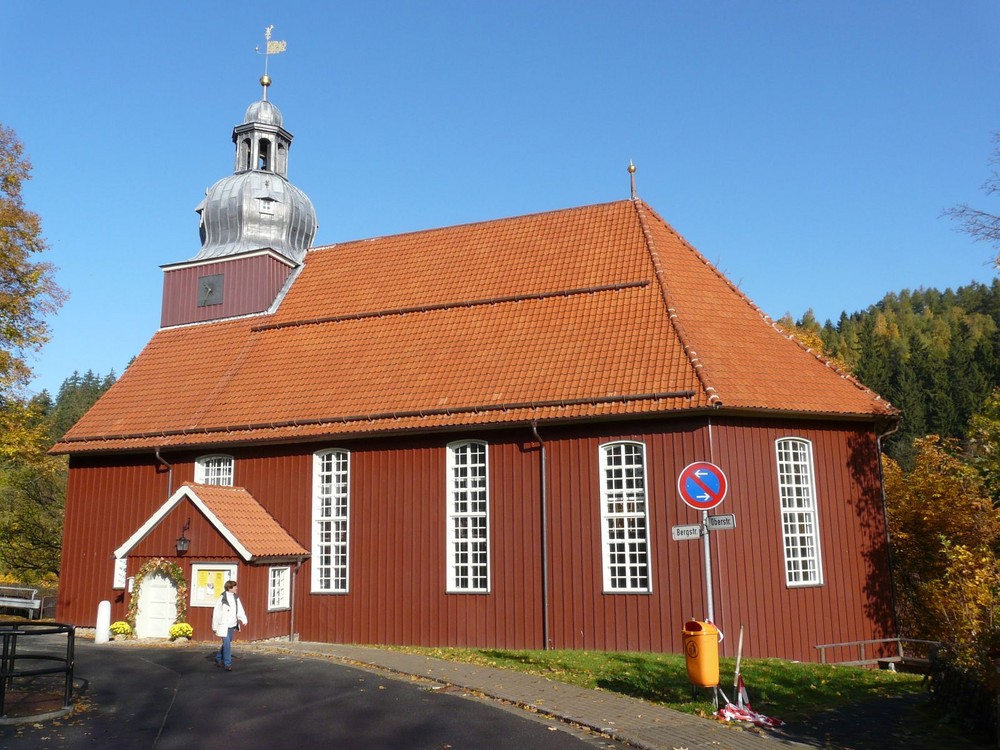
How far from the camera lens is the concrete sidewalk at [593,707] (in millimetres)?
9141

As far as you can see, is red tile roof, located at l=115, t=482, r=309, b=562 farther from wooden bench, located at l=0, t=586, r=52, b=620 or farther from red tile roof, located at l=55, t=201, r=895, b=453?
wooden bench, located at l=0, t=586, r=52, b=620

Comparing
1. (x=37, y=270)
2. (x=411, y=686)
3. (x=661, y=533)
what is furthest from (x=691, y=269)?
(x=37, y=270)

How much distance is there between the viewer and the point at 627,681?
496 inches

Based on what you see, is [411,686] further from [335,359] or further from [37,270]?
[37,270]

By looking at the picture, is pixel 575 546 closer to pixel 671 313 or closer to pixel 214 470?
pixel 671 313

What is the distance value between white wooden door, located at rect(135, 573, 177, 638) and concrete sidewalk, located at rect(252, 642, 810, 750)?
5.47 m

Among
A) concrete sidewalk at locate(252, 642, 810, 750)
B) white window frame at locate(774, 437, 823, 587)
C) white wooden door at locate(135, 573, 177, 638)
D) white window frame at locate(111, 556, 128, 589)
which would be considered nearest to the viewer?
concrete sidewalk at locate(252, 642, 810, 750)

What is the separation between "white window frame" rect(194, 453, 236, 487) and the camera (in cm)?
2111

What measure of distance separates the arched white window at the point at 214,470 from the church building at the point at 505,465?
0.16 ft

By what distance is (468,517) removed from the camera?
18.5 metres

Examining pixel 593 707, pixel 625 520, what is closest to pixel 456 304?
pixel 625 520

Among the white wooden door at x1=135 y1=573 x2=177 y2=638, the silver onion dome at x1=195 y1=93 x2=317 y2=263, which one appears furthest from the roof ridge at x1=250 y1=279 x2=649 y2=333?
the white wooden door at x1=135 y1=573 x2=177 y2=638

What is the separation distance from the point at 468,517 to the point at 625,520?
3371 millimetres

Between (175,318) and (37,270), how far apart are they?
3865 millimetres
